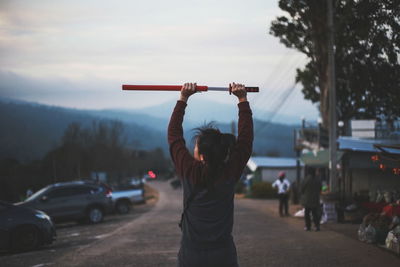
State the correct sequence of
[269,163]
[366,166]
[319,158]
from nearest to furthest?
[366,166] → [319,158] → [269,163]

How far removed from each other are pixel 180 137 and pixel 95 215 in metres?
21.5

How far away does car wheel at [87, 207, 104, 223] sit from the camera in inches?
993

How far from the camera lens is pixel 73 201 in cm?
2458

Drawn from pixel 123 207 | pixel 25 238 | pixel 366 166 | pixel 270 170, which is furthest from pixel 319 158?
pixel 270 170

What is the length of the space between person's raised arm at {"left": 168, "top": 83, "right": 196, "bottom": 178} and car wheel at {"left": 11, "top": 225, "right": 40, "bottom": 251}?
11.0m

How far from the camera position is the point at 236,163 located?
4.45 metres

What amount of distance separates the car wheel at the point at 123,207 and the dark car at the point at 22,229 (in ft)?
58.4

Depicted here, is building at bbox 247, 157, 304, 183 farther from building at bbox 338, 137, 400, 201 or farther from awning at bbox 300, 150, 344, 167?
building at bbox 338, 137, 400, 201

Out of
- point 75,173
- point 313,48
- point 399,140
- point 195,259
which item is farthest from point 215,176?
point 75,173

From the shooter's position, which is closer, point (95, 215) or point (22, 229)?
point (22, 229)

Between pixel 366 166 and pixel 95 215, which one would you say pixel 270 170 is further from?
pixel 366 166

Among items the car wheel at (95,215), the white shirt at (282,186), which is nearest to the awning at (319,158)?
the white shirt at (282,186)

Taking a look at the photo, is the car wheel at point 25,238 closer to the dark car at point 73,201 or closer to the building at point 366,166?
the dark car at point 73,201

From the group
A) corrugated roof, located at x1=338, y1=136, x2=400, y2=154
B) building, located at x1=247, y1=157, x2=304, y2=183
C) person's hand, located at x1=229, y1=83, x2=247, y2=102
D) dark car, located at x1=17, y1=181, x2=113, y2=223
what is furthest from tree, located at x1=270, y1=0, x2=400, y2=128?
building, located at x1=247, y1=157, x2=304, y2=183
